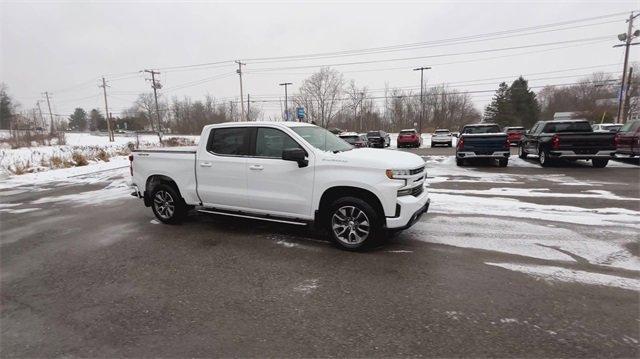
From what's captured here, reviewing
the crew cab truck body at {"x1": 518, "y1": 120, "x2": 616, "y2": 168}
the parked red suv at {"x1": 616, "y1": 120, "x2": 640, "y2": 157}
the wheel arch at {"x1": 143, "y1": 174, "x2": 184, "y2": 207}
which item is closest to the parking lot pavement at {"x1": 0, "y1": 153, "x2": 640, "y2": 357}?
the wheel arch at {"x1": 143, "y1": 174, "x2": 184, "y2": 207}

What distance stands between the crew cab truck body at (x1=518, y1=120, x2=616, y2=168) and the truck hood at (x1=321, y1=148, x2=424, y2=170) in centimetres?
1096

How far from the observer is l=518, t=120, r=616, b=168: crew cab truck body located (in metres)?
12.9

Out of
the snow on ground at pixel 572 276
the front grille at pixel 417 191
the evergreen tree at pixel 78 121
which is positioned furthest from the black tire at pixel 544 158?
the evergreen tree at pixel 78 121

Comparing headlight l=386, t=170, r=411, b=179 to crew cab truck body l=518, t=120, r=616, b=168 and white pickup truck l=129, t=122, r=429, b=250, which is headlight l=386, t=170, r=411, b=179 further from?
crew cab truck body l=518, t=120, r=616, b=168

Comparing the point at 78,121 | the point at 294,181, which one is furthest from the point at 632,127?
the point at 78,121

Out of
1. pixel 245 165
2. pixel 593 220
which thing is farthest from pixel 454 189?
pixel 245 165

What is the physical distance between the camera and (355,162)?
499 cm

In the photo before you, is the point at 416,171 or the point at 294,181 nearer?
the point at 416,171

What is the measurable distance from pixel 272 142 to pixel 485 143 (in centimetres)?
1144

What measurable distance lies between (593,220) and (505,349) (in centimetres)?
497

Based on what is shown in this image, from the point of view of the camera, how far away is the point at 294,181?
5.40 meters

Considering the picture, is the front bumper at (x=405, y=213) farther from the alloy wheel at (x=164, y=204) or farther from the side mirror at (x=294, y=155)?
the alloy wheel at (x=164, y=204)

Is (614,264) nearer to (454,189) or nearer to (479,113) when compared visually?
(454,189)

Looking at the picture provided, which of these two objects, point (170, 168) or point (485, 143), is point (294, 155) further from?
point (485, 143)
